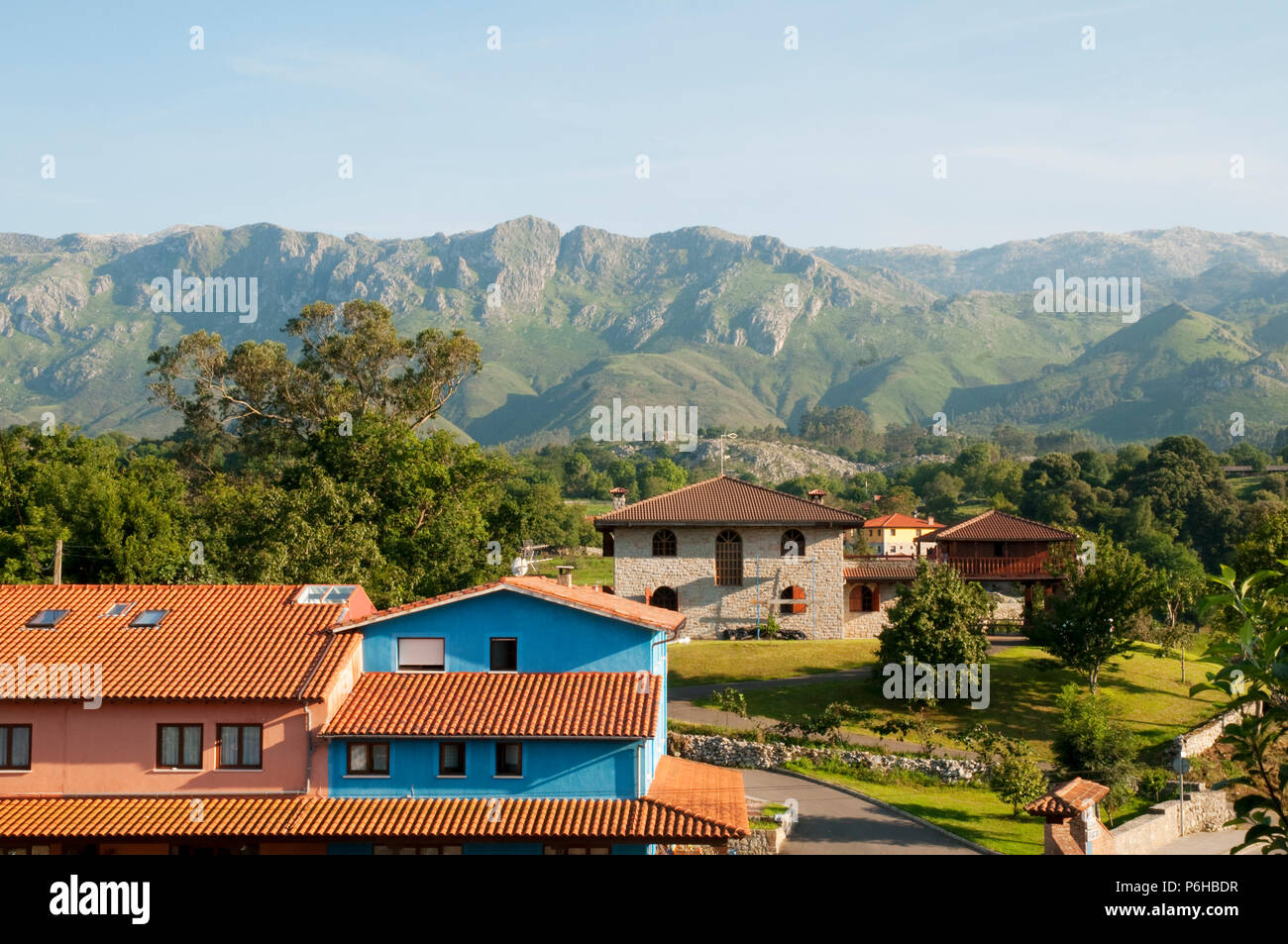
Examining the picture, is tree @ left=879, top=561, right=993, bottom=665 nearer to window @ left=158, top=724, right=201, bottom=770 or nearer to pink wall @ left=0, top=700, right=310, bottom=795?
pink wall @ left=0, top=700, right=310, bottom=795

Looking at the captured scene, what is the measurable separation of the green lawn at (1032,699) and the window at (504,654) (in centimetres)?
1473

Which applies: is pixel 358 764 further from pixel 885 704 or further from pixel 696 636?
pixel 696 636

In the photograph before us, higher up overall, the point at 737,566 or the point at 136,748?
the point at 136,748

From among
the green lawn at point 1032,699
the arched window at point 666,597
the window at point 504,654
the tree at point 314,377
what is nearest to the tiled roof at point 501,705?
the window at point 504,654

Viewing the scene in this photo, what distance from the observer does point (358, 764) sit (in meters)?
24.2

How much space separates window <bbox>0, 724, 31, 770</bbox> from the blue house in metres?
6.38

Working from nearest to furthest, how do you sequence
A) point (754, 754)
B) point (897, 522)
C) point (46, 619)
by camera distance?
point (46, 619), point (754, 754), point (897, 522)

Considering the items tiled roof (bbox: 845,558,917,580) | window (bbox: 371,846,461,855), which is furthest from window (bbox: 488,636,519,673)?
tiled roof (bbox: 845,558,917,580)

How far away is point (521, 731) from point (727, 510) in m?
28.6

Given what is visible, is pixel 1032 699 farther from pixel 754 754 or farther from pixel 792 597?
pixel 792 597

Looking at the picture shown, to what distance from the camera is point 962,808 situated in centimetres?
3103

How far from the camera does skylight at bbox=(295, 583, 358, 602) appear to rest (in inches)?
1108

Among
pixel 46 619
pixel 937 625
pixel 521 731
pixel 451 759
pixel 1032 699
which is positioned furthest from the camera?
pixel 1032 699

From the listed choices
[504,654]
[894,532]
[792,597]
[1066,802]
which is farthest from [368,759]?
[894,532]
